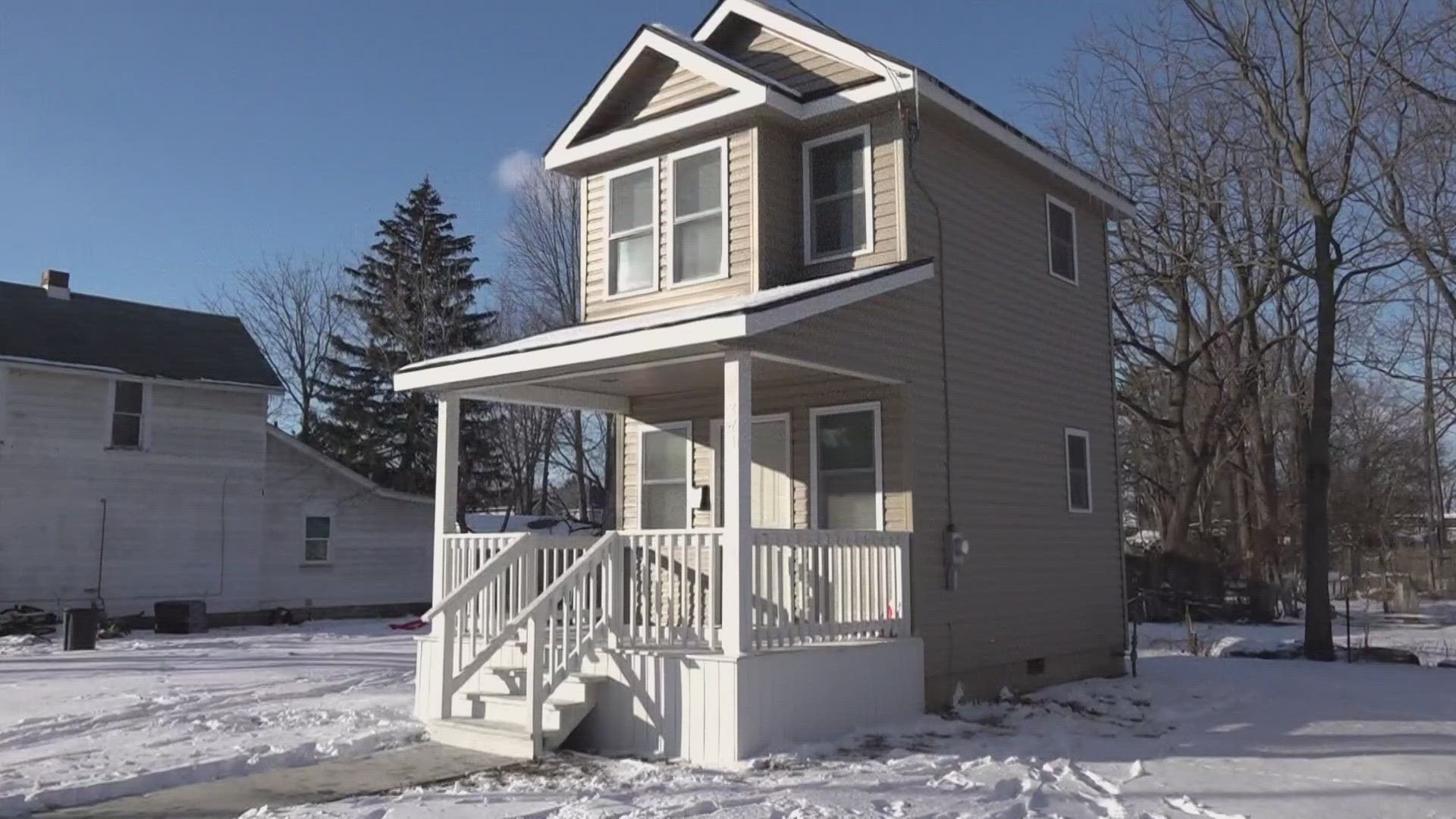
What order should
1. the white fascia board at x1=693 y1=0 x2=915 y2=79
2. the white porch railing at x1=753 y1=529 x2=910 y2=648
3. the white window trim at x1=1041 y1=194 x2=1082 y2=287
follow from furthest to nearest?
the white window trim at x1=1041 y1=194 x2=1082 y2=287, the white fascia board at x1=693 y1=0 x2=915 y2=79, the white porch railing at x1=753 y1=529 x2=910 y2=648

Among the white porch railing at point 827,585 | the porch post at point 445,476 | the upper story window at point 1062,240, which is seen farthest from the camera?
the upper story window at point 1062,240

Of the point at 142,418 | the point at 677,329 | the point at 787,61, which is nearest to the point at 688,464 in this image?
the point at 677,329

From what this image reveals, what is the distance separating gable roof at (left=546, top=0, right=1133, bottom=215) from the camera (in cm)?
1124

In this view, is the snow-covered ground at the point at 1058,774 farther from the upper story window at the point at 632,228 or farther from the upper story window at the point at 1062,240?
the upper story window at the point at 632,228

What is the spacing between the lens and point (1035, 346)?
13.2 metres

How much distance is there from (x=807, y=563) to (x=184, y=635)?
14986 millimetres

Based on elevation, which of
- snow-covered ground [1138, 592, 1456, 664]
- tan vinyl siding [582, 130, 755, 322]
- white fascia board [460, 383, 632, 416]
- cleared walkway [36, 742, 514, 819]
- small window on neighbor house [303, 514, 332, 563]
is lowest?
cleared walkway [36, 742, 514, 819]

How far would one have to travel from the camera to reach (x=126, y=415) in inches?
877

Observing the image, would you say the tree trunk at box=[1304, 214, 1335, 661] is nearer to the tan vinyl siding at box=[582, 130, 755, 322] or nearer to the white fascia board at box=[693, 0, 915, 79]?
the white fascia board at box=[693, 0, 915, 79]

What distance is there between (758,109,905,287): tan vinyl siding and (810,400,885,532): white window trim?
1.34 m

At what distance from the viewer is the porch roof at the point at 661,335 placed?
29.2ft

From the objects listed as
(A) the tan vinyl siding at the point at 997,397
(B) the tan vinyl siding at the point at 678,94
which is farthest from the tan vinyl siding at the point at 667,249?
(A) the tan vinyl siding at the point at 997,397

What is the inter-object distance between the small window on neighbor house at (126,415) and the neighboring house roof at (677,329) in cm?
1323

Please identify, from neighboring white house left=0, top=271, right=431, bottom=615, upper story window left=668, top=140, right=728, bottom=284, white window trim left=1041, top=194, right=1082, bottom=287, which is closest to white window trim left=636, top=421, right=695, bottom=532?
upper story window left=668, top=140, right=728, bottom=284
